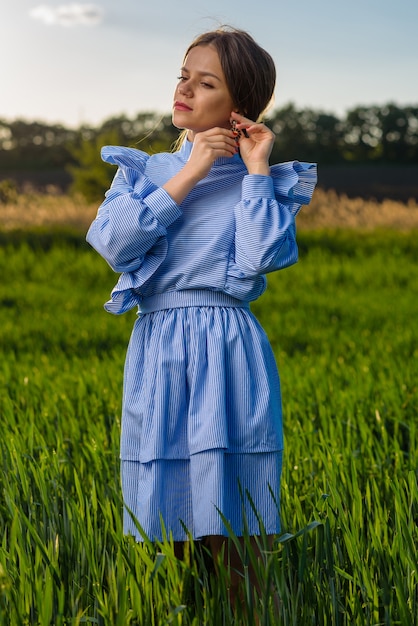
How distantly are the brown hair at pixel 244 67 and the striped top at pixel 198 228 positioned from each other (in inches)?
5.2

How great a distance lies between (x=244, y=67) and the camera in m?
1.88

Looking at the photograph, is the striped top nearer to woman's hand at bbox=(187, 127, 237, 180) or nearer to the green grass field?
woman's hand at bbox=(187, 127, 237, 180)

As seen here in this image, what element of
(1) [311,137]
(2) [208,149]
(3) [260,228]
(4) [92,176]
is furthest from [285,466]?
(1) [311,137]

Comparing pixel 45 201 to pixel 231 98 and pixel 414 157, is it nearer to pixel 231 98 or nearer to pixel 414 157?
pixel 231 98

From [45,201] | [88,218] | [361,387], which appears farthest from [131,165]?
[45,201]

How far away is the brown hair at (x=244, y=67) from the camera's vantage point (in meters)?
1.88

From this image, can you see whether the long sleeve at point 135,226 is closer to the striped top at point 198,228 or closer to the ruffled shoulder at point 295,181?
the striped top at point 198,228

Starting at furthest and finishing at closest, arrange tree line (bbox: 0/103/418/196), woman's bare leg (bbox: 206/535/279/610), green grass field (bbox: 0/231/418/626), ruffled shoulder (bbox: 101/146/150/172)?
tree line (bbox: 0/103/418/196), ruffled shoulder (bbox: 101/146/150/172), woman's bare leg (bbox: 206/535/279/610), green grass field (bbox: 0/231/418/626)

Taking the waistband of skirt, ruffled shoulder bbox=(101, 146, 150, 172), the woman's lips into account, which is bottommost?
the waistband of skirt

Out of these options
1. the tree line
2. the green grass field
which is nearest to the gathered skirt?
the green grass field

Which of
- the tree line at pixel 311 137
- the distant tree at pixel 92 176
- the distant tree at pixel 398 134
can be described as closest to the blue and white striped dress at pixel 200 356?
the distant tree at pixel 92 176

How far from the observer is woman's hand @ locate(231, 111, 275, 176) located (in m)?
1.86

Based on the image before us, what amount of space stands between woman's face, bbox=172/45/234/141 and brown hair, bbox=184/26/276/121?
2cm

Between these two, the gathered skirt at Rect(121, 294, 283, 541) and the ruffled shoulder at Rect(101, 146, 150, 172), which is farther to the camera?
the ruffled shoulder at Rect(101, 146, 150, 172)
